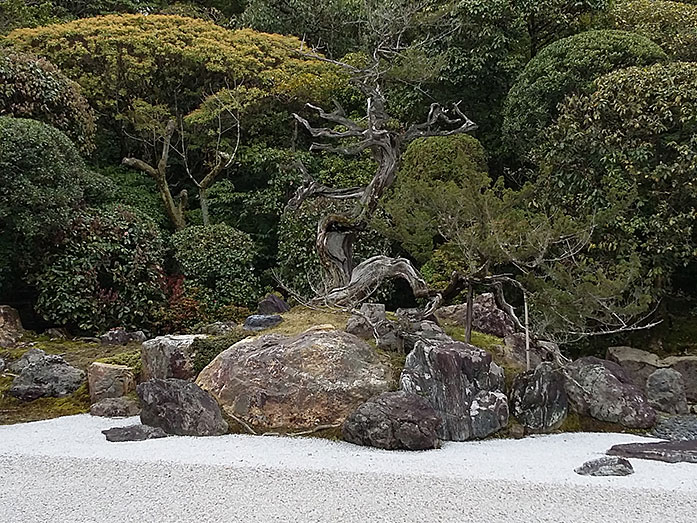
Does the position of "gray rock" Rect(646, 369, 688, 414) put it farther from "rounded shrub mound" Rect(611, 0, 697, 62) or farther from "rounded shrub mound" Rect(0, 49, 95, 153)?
"rounded shrub mound" Rect(0, 49, 95, 153)

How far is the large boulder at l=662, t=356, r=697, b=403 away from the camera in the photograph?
757 centimetres

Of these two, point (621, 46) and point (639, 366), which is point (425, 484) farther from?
point (621, 46)

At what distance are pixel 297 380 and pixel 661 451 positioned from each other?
2836mm

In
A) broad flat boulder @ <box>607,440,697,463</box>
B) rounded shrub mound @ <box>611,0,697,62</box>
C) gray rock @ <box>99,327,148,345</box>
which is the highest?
rounded shrub mound @ <box>611,0,697,62</box>

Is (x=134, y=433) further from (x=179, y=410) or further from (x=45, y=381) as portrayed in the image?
(x=45, y=381)

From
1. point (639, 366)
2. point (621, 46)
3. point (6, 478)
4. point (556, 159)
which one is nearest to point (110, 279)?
point (6, 478)

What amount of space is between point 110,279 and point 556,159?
680cm

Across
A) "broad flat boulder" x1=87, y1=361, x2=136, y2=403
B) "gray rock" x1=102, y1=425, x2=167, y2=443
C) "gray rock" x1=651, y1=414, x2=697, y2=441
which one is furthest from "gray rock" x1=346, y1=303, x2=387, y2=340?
"gray rock" x1=651, y1=414, x2=697, y2=441

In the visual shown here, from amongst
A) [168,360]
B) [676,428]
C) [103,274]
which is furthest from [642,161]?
[103,274]

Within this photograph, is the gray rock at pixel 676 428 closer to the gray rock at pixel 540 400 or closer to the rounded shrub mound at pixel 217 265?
the gray rock at pixel 540 400

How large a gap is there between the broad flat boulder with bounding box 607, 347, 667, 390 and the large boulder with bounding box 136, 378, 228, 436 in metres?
5.41

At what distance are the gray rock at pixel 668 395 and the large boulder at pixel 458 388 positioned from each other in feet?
8.52

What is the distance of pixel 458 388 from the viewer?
4930 millimetres

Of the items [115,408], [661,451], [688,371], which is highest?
[661,451]
